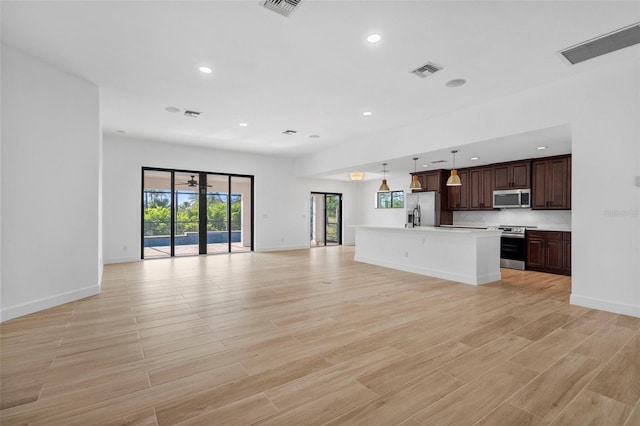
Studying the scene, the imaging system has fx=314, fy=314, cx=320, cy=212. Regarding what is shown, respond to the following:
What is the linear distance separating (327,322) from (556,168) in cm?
619

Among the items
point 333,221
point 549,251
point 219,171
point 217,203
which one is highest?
point 219,171

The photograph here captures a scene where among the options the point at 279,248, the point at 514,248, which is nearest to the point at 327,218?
the point at 279,248

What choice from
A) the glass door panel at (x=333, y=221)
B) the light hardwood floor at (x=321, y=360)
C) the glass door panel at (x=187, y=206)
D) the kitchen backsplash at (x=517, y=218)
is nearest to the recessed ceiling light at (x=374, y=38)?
the light hardwood floor at (x=321, y=360)

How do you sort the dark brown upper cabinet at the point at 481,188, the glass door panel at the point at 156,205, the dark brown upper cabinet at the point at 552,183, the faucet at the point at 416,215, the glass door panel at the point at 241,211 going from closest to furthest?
1. the dark brown upper cabinet at the point at 552,183
2. the dark brown upper cabinet at the point at 481,188
3. the glass door panel at the point at 156,205
4. the faucet at the point at 416,215
5. the glass door panel at the point at 241,211

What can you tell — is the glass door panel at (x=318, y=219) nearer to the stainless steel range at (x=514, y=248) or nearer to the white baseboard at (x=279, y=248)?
the white baseboard at (x=279, y=248)

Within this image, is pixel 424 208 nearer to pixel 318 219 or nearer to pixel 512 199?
pixel 512 199

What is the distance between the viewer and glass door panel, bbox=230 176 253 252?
9.76 m

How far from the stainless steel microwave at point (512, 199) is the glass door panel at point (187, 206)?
7825mm

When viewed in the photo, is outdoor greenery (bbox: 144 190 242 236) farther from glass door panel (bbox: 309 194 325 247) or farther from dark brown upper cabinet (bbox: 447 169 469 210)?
dark brown upper cabinet (bbox: 447 169 469 210)

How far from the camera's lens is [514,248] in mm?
6984

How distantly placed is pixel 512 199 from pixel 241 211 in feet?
25.4

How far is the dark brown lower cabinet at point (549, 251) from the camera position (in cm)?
625

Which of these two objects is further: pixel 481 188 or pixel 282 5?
pixel 481 188

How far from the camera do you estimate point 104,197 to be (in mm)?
7430
